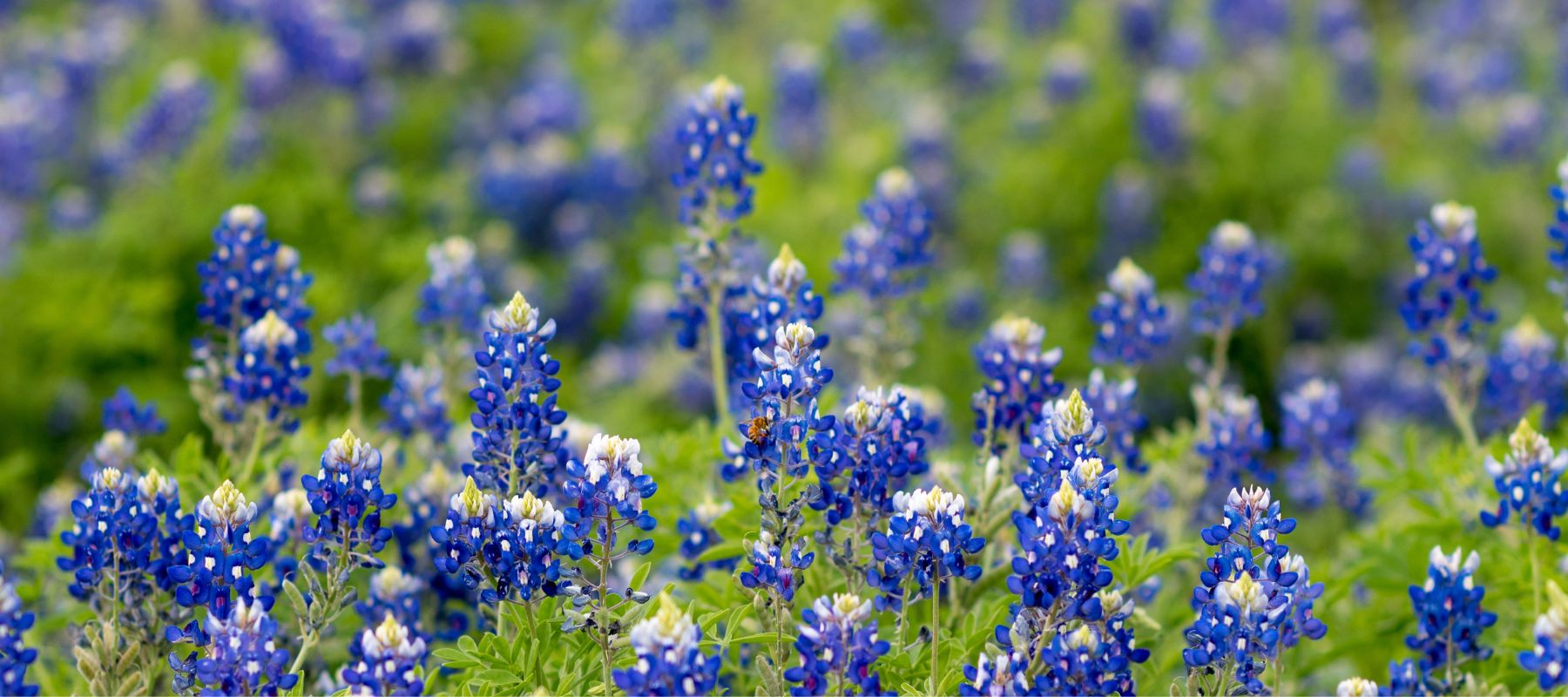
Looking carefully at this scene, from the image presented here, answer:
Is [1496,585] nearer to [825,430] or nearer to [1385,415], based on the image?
[825,430]

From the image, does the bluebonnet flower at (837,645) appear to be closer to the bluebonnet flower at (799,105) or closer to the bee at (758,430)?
the bee at (758,430)

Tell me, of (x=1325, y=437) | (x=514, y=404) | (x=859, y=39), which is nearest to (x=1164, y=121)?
(x=859, y=39)

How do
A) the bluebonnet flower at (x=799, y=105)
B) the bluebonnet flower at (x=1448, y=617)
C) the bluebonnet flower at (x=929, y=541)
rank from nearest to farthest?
the bluebonnet flower at (x=929, y=541) < the bluebonnet flower at (x=1448, y=617) < the bluebonnet flower at (x=799, y=105)

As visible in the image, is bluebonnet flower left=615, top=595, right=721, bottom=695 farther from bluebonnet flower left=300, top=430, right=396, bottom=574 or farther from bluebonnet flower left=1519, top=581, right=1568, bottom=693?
bluebonnet flower left=1519, top=581, right=1568, bottom=693

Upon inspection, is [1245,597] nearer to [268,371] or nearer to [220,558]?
[220,558]

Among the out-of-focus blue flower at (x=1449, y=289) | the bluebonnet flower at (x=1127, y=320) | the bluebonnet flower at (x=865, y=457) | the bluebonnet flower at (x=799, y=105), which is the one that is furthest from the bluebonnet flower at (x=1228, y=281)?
the bluebonnet flower at (x=799, y=105)

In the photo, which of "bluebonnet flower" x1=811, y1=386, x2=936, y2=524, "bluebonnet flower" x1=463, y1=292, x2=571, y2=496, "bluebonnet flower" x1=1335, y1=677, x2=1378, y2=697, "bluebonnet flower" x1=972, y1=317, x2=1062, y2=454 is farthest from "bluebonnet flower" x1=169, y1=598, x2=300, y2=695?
"bluebonnet flower" x1=1335, y1=677, x2=1378, y2=697

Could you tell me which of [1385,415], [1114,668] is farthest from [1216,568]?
[1385,415]

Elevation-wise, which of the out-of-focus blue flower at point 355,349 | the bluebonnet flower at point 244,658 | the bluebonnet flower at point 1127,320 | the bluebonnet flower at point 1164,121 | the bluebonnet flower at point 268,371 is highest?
the bluebonnet flower at point 1164,121
